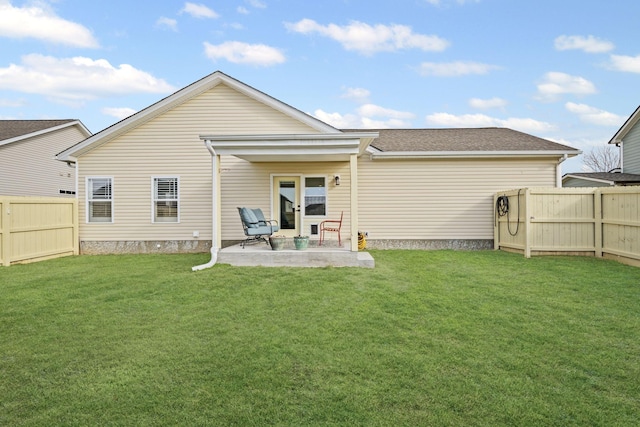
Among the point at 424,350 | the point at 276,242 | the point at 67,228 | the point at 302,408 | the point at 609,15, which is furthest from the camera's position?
the point at 609,15

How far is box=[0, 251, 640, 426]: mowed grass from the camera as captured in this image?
2488 millimetres

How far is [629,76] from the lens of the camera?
1648 centimetres

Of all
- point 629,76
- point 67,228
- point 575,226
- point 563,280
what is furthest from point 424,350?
point 629,76

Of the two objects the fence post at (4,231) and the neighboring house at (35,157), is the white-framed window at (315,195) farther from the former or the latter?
the neighboring house at (35,157)

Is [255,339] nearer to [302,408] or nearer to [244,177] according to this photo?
[302,408]

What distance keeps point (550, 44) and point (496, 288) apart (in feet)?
35.5

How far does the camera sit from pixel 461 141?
444 inches

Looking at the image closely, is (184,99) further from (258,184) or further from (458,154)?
(458,154)

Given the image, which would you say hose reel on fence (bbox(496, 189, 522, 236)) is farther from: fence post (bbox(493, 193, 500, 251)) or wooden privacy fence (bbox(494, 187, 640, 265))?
wooden privacy fence (bbox(494, 187, 640, 265))

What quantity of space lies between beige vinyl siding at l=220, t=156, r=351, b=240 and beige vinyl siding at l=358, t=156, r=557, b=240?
0.59 metres

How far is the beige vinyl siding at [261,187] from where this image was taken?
10469 mm

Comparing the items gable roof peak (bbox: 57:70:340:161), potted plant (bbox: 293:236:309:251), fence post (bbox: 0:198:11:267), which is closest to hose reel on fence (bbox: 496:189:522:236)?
gable roof peak (bbox: 57:70:340:161)

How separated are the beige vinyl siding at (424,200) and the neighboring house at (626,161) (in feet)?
27.3

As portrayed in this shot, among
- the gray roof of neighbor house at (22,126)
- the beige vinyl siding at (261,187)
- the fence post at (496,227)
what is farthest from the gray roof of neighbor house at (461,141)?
the gray roof of neighbor house at (22,126)
